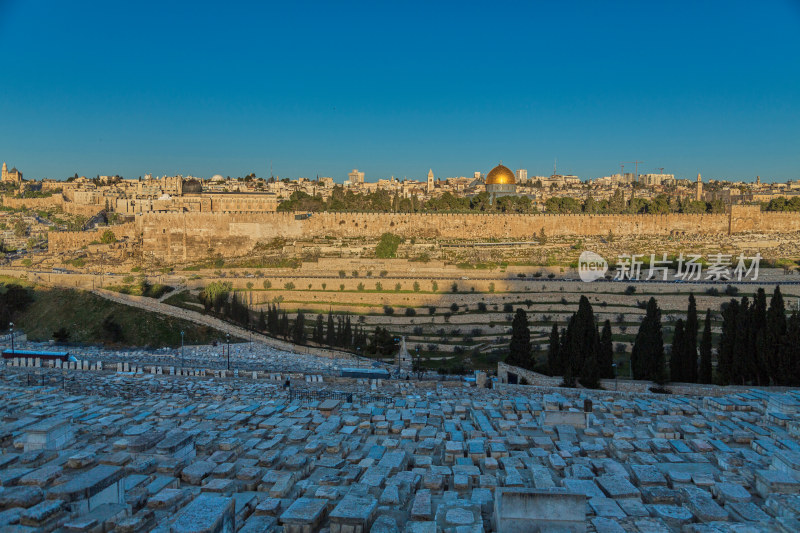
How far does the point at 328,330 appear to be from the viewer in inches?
845

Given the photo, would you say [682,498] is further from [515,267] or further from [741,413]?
[515,267]

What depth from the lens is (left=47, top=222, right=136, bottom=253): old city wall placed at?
121ft

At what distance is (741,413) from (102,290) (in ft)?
84.8

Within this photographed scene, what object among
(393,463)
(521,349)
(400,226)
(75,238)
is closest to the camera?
(393,463)

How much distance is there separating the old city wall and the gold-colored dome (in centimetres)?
3067

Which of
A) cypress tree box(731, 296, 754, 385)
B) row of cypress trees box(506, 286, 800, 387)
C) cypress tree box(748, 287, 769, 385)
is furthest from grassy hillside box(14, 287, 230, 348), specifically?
cypress tree box(748, 287, 769, 385)

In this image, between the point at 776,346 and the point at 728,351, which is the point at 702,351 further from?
the point at 776,346

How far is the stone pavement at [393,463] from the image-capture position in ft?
16.9

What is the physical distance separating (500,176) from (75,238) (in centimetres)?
3444

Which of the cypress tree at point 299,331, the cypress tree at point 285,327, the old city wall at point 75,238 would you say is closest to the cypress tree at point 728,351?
the cypress tree at point 299,331

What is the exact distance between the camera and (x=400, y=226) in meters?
39.4

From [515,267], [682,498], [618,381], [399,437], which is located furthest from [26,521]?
[515,267]

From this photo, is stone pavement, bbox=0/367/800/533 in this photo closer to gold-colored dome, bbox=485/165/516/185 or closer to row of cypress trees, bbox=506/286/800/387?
row of cypress trees, bbox=506/286/800/387

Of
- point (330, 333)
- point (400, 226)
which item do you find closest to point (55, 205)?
point (400, 226)
